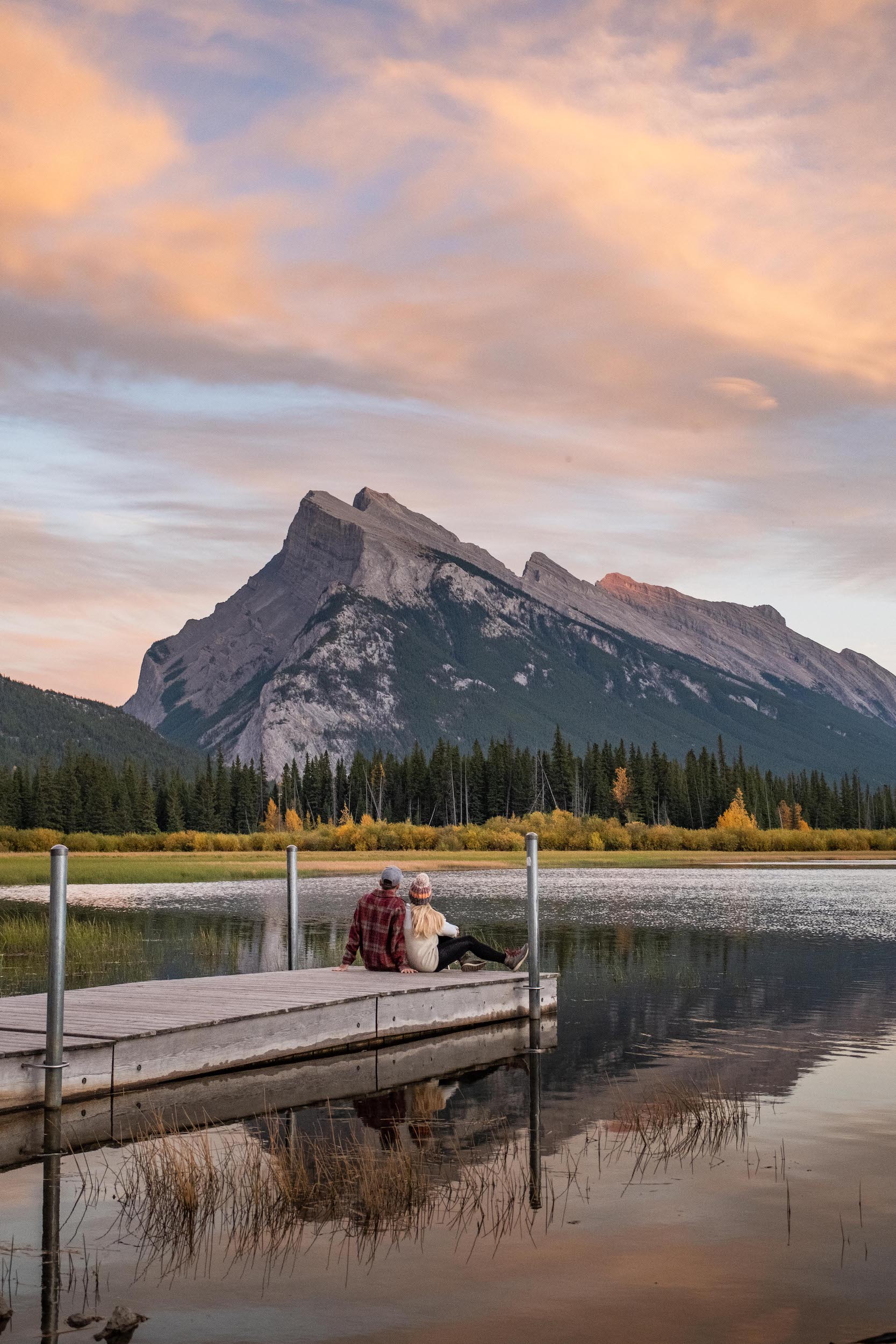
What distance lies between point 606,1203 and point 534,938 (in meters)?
10.3

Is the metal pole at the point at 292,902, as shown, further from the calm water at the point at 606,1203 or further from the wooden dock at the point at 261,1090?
the calm water at the point at 606,1203

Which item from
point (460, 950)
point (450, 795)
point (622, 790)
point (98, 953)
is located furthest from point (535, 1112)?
point (450, 795)

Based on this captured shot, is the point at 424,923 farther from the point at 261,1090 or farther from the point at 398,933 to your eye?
the point at 261,1090

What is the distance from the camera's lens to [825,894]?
2232 inches

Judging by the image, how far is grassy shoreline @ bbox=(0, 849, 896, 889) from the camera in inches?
2805

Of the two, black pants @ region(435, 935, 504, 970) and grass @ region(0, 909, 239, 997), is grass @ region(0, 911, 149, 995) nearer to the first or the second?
grass @ region(0, 909, 239, 997)

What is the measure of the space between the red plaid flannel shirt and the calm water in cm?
182

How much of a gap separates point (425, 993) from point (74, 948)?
14814 mm

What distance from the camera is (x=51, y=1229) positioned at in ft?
32.7

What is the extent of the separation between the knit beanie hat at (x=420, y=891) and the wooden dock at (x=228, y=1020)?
3.82 feet

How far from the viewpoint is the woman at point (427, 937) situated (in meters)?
20.3

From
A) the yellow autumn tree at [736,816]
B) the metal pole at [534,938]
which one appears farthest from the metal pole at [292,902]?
the yellow autumn tree at [736,816]

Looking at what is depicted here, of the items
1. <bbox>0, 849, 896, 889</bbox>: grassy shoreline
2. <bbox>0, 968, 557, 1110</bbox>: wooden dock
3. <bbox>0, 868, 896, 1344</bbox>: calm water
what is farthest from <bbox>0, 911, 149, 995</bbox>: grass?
<bbox>0, 849, 896, 889</bbox>: grassy shoreline

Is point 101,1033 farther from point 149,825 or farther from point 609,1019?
point 149,825
